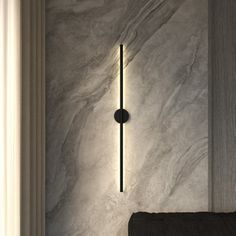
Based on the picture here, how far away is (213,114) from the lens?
2.01 metres

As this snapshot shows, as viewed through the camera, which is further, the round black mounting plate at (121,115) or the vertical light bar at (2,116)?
the round black mounting plate at (121,115)

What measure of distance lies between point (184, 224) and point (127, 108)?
681 mm

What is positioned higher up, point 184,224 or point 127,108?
point 127,108

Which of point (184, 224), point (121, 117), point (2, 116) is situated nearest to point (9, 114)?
point (2, 116)

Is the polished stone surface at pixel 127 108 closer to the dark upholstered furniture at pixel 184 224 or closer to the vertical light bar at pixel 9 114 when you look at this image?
the dark upholstered furniture at pixel 184 224

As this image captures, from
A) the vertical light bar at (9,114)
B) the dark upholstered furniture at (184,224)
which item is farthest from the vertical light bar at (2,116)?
the dark upholstered furniture at (184,224)

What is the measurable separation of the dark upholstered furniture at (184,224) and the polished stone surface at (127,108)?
0.13 meters

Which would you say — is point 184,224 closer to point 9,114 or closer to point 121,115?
point 121,115

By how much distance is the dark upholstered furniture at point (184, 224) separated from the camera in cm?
173

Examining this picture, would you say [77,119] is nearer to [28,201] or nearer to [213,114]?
[28,201]

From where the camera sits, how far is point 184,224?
70.6 inches

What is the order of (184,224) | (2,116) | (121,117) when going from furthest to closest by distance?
(121,117) < (184,224) < (2,116)

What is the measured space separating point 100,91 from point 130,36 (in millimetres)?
349

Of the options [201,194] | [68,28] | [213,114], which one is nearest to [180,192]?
[201,194]
